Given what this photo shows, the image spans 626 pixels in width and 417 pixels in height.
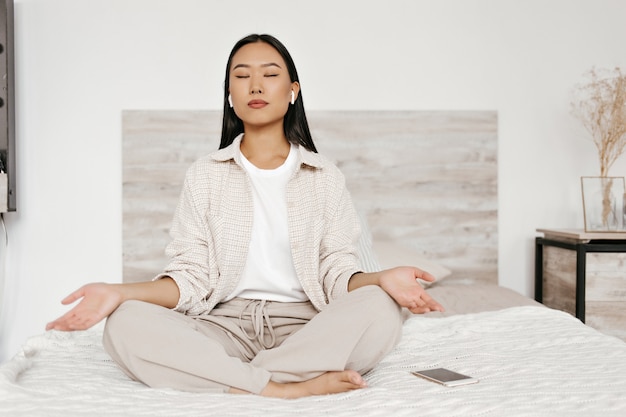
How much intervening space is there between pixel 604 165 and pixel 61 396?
243 cm

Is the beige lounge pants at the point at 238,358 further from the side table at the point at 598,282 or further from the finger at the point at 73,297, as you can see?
the side table at the point at 598,282

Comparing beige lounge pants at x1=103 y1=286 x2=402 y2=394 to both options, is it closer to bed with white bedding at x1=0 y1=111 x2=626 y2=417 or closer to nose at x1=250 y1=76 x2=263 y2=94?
bed with white bedding at x1=0 y1=111 x2=626 y2=417

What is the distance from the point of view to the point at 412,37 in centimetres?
289

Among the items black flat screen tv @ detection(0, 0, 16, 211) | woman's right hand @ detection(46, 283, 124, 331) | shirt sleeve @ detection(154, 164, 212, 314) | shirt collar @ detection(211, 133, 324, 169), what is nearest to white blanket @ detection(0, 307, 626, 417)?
woman's right hand @ detection(46, 283, 124, 331)

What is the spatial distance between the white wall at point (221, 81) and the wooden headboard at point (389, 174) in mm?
68

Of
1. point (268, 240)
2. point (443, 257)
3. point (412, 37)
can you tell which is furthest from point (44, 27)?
point (443, 257)

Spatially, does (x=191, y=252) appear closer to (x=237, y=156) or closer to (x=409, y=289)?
(x=237, y=156)

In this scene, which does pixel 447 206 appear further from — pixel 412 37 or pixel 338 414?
pixel 338 414

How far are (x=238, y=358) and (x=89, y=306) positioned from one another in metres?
0.30

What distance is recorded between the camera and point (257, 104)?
1709 millimetres

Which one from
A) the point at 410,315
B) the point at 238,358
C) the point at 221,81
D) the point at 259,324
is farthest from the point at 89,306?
the point at 221,81

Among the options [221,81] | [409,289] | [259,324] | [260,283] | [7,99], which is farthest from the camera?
[221,81]

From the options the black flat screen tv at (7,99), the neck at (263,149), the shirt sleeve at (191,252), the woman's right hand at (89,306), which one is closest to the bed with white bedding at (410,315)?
the woman's right hand at (89,306)

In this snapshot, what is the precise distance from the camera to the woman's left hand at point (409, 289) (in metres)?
1.38
